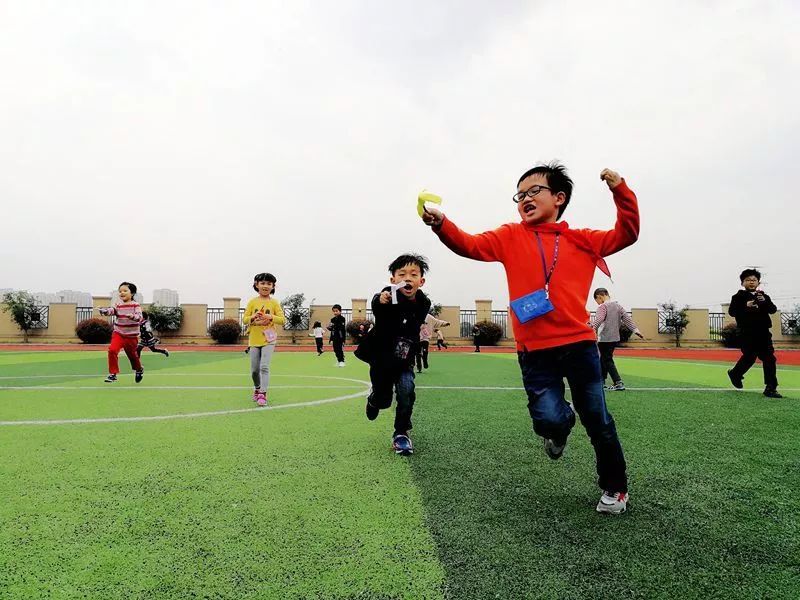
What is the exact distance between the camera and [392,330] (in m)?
4.59

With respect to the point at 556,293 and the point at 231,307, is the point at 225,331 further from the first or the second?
the point at 556,293

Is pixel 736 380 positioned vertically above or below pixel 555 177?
below

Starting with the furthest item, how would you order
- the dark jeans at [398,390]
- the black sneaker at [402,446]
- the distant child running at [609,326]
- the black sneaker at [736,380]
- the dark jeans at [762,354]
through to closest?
the distant child running at [609,326] < the black sneaker at [736,380] < the dark jeans at [762,354] < the dark jeans at [398,390] < the black sneaker at [402,446]

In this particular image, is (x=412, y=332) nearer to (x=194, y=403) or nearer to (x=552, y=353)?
(x=552, y=353)

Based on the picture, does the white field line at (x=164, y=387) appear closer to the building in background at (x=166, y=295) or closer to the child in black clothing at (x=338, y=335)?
the child in black clothing at (x=338, y=335)

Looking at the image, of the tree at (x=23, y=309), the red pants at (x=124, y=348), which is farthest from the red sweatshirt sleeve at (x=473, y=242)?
the tree at (x=23, y=309)

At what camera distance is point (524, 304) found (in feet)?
10.2

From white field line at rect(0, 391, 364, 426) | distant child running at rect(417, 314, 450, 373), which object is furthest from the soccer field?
distant child running at rect(417, 314, 450, 373)

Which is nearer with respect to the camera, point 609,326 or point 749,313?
point 749,313

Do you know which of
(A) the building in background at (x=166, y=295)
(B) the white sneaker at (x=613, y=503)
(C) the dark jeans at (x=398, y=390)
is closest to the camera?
(B) the white sneaker at (x=613, y=503)

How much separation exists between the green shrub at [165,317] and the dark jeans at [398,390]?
35.6m

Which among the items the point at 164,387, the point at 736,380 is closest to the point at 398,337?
the point at 164,387

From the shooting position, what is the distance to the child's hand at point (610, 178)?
2988mm

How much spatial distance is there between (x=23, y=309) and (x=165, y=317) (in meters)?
9.89
